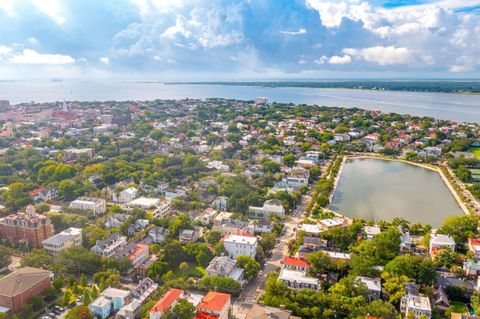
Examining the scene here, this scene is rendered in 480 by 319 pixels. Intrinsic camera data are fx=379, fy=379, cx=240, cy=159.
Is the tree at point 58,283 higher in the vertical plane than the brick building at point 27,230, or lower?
lower

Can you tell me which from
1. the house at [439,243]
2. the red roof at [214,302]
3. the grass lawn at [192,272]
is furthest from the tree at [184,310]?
the house at [439,243]

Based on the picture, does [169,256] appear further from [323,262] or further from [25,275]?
[323,262]

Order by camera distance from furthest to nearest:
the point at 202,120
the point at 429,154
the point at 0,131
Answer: the point at 202,120 < the point at 0,131 < the point at 429,154

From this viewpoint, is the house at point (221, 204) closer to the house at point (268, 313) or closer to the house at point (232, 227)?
the house at point (232, 227)

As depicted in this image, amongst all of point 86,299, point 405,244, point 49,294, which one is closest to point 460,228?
point 405,244

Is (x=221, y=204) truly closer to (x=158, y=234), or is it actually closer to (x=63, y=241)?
(x=158, y=234)

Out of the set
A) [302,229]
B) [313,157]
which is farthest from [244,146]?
[302,229]

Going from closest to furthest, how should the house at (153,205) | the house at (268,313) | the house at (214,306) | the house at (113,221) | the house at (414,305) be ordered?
the house at (268,313), the house at (214,306), the house at (414,305), the house at (113,221), the house at (153,205)
